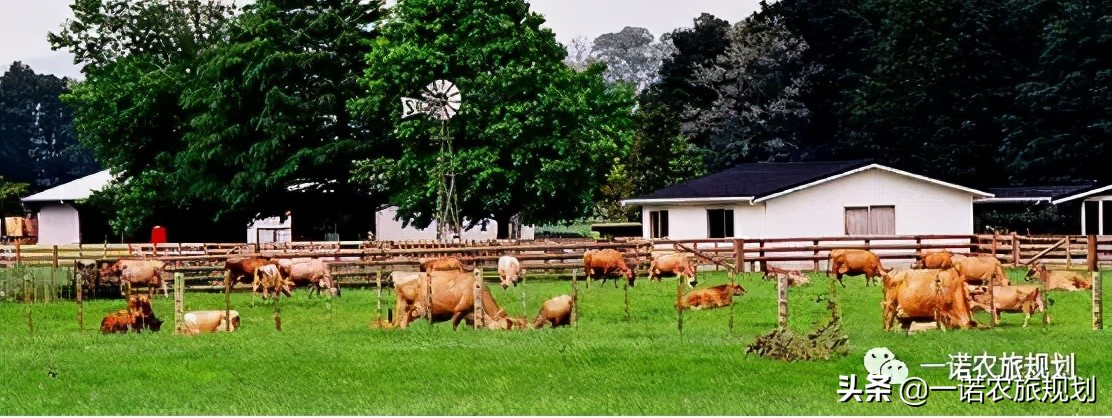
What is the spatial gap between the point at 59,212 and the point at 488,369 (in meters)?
58.5

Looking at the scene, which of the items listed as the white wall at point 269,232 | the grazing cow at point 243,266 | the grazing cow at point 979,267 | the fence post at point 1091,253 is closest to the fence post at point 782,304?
the grazing cow at point 979,267

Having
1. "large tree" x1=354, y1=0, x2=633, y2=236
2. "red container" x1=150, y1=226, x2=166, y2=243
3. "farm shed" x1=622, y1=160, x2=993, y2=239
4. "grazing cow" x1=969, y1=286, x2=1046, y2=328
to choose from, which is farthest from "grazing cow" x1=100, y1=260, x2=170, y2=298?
"grazing cow" x1=969, y1=286, x2=1046, y2=328

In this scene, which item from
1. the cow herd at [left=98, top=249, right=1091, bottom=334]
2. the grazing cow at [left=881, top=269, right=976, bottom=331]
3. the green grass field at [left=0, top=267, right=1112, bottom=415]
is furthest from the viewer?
the cow herd at [left=98, top=249, right=1091, bottom=334]

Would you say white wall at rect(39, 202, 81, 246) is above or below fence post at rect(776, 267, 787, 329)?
above

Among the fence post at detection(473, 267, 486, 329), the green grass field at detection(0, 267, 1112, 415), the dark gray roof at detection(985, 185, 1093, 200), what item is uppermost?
the dark gray roof at detection(985, 185, 1093, 200)

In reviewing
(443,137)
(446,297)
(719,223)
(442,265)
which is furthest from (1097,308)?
(719,223)

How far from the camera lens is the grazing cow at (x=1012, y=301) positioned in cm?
2559

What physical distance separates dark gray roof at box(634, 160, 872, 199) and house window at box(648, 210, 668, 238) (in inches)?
26.2

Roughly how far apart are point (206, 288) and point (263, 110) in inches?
673

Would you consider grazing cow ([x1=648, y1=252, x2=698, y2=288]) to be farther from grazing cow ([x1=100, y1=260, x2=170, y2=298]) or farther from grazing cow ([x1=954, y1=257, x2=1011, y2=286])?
grazing cow ([x1=100, y1=260, x2=170, y2=298])

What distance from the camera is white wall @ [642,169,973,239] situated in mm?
48875

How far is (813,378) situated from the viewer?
19906 millimetres

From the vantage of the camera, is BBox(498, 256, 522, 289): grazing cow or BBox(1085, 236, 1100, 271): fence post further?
BBox(1085, 236, 1100, 271): fence post

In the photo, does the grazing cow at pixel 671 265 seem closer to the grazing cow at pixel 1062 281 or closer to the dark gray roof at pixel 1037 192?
the grazing cow at pixel 1062 281
